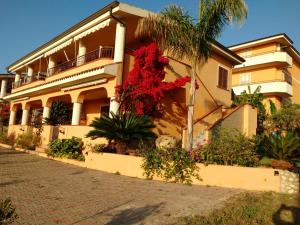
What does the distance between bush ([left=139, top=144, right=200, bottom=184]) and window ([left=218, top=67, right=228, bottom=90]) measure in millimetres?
12102

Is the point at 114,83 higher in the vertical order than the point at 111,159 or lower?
higher

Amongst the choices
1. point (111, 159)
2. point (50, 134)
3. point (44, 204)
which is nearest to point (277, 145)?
point (111, 159)

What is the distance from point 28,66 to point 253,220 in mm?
28713

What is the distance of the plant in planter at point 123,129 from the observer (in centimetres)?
1360

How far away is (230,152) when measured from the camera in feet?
35.7

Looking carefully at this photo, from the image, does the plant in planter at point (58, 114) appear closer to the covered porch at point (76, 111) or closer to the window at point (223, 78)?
the covered porch at point (76, 111)

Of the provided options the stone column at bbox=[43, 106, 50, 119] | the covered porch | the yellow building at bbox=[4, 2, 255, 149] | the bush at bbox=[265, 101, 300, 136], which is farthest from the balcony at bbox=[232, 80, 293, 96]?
the stone column at bbox=[43, 106, 50, 119]

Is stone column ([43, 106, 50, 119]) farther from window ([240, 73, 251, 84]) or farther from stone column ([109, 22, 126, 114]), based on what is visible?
window ([240, 73, 251, 84])

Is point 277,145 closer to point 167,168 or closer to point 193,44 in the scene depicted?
point 167,168

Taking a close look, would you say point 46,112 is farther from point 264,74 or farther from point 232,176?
point 264,74

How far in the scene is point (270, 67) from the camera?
3095 centimetres

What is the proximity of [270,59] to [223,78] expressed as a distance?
993cm

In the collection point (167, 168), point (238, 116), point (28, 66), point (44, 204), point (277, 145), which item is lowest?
point (44, 204)

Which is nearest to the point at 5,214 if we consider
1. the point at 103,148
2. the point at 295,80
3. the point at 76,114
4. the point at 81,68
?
the point at 103,148
